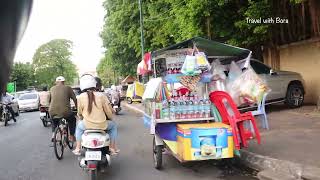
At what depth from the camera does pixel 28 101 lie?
31.9m

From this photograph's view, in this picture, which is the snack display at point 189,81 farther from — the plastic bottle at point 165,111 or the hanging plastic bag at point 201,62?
the plastic bottle at point 165,111

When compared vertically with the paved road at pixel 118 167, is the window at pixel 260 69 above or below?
above

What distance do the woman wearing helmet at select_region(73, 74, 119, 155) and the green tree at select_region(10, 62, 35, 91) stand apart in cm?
435

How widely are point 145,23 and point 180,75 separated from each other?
74.6 ft

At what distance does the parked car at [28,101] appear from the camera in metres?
31.8

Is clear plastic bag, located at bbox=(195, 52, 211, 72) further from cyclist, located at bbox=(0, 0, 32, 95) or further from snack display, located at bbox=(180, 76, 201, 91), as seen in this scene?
cyclist, located at bbox=(0, 0, 32, 95)

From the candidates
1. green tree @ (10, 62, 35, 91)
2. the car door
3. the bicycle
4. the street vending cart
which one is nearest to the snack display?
the street vending cart

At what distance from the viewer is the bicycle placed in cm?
929

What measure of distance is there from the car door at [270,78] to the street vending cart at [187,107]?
5.74 metres

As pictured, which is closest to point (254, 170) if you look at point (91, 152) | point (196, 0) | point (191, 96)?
point (191, 96)

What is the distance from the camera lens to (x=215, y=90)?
8.88m

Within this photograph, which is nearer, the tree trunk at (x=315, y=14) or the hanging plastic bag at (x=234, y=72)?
the hanging plastic bag at (x=234, y=72)

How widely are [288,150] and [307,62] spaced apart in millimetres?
9189

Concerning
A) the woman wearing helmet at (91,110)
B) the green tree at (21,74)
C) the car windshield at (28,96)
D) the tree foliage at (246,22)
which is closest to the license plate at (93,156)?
the woman wearing helmet at (91,110)
